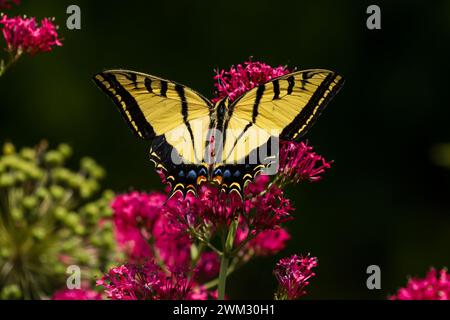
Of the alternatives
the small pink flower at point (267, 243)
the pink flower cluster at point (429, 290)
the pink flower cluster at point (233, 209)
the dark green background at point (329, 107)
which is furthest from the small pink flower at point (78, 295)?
the dark green background at point (329, 107)

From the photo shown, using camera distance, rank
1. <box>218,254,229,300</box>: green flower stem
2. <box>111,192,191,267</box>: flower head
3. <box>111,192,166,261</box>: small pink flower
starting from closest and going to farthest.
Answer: <box>218,254,229,300</box>: green flower stem
<box>111,192,191,267</box>: flower head
<box>111,192,166,261</box>: small pink flower

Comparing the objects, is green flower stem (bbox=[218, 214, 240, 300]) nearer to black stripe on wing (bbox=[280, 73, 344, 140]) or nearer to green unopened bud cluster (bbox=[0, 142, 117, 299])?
black stripe on wing (bbox=[280, 73, 344, 140])

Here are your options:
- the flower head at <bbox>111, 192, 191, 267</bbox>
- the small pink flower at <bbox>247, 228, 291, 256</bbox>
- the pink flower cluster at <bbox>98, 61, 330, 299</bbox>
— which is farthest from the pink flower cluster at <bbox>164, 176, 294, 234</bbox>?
the small pink flower at <bbox>247, 228, 291, 256</bbox>

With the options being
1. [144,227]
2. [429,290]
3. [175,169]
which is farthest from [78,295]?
[429,290]

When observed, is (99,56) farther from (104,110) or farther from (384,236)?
(384,236)

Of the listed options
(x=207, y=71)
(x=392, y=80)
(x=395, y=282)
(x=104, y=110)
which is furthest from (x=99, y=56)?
(x=395, y=282)

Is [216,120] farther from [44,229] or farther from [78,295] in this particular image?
[44,229]
